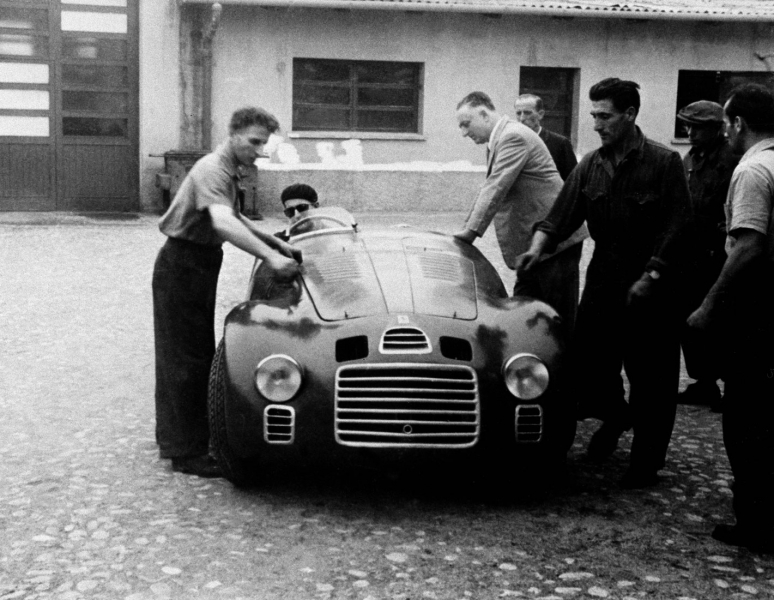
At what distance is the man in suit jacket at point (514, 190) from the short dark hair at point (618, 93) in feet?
3.45

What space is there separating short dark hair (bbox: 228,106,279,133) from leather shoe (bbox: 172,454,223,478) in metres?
1.57

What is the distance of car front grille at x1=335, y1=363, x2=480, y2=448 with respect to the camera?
5.17 meters

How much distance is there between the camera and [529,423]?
5332 mm

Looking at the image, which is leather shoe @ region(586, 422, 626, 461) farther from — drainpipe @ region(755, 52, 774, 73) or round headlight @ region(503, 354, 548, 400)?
drainpipe @ region(755, 52, 774, 73)

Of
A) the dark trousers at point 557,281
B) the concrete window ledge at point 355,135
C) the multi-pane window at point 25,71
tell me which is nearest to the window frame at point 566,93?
the concrete window ledge at point 355,135

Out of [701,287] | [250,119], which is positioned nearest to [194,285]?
[250,119]

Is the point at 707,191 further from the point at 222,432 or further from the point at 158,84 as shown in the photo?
the point at 158,84

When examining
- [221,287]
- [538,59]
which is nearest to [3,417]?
[221,287]

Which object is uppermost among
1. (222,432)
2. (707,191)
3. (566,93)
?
(566,93)

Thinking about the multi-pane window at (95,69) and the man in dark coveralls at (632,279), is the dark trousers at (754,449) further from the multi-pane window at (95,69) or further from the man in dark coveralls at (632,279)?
the multi-pane window at (95,69)

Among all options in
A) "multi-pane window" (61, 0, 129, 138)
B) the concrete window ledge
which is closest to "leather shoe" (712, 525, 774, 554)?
the concrete window ledge

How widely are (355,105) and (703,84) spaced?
20.8ft

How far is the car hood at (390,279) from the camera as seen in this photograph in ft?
18.1

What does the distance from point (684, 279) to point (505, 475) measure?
1.28 m
